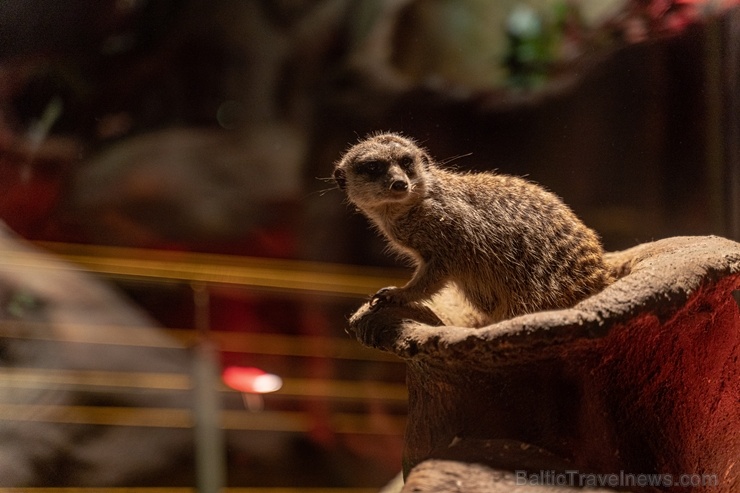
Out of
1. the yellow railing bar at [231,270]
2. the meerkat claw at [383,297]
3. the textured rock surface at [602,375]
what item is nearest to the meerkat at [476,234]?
the meerkat claw at [383,297]

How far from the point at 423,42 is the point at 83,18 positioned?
1.18 metres

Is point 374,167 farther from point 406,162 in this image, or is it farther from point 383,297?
point 383,297

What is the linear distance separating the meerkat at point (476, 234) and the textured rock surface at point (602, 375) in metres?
0.30

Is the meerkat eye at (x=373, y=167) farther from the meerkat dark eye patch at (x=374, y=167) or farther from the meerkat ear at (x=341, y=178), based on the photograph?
the meerkat ear at (x=341, y=178)

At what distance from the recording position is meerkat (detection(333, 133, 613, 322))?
2006 millimetres

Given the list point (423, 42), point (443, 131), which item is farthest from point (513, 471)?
point (423, 42)

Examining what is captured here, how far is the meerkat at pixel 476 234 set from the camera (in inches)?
79.0

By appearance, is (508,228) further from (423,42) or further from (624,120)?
(423,42)

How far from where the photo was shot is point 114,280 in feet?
10.7

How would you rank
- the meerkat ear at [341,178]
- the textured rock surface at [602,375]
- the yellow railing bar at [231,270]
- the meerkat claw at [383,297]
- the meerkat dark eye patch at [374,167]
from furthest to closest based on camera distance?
the yellow railing bar at [231,270] → the meerkat ear at [341,178] → the meerkat dark eye patch at [374,167] → the meerkat claw at [383,297] → the textured rock surface at [602,375]

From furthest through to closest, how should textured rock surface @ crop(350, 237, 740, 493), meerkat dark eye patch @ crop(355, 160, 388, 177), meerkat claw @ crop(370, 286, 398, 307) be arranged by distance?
1. meerkat dark eye patch @ crop(355, 160, 388, 177)
2. meerkat claw @ crop(370, 286, 398, 307)
3. textured rock surface @ crop(350, 237, 740, 493)

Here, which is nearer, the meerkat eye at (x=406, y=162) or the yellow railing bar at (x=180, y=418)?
the meerkat eye at (x=406, y=162)

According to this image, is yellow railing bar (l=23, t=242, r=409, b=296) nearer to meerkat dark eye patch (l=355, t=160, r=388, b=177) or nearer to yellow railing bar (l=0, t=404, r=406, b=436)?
yellow railing bar (l=0, t=404, r=406, b=436)

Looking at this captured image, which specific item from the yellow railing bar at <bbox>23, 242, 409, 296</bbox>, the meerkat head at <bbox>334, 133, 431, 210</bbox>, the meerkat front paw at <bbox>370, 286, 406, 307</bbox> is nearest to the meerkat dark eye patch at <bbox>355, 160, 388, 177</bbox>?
the meerkat head at <bbox>334, 133, 431, 210</bbox>
